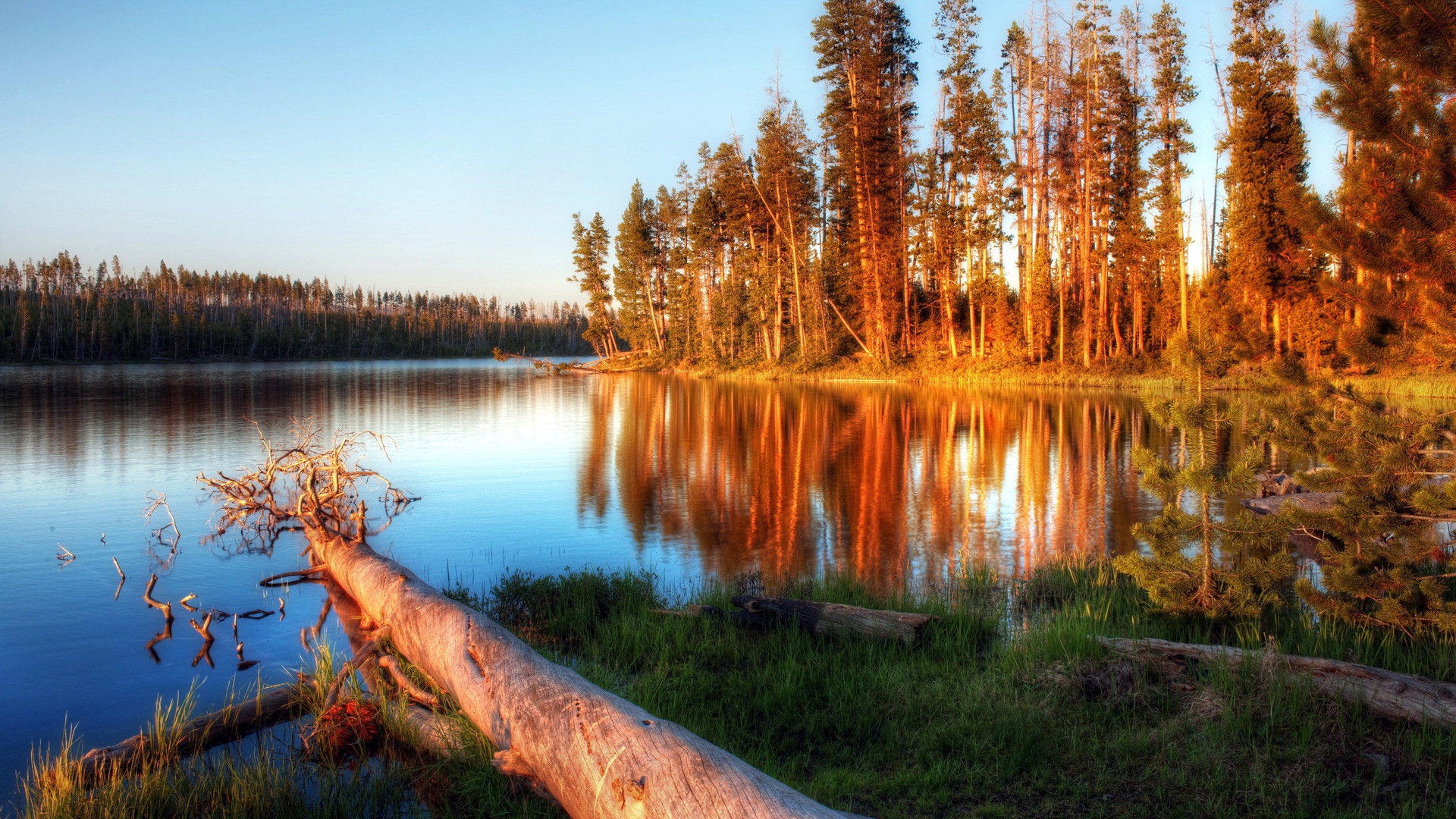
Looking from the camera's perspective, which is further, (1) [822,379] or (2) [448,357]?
(2) [448,357]

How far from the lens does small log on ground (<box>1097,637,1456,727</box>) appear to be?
417 centimetres

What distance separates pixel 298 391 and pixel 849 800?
1596 inches

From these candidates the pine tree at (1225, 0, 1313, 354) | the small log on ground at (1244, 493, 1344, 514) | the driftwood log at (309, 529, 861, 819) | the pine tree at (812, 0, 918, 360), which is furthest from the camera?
the pine tree at (812, 0, 918, 360)

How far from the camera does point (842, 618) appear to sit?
21.2 ft

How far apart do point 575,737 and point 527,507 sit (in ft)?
34.5

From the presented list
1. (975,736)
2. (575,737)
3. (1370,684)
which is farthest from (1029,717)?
(575,737)

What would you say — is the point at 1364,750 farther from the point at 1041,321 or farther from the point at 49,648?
the point at 1041,321

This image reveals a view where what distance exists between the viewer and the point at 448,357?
399 feet

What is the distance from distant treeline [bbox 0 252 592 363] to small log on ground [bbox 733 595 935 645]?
9357 cm

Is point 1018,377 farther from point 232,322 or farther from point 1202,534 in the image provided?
point 232,322

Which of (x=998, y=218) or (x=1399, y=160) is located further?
(x=998, y=218)

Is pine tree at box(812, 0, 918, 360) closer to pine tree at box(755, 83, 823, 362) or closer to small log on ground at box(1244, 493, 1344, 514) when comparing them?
pine tree at box(755, 83, 823, 362)

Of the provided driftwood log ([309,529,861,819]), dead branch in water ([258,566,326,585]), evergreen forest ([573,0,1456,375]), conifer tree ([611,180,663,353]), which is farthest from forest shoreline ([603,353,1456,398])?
driftwood log ([309,529,861,819])

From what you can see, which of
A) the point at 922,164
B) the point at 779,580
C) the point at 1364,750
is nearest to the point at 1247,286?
the point at 922,164
